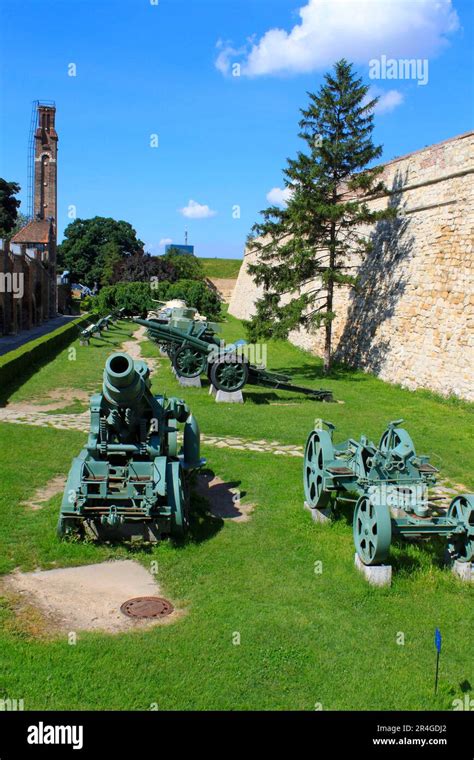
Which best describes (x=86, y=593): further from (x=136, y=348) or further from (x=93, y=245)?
(x=93, y=245)

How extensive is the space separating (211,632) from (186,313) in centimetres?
1653

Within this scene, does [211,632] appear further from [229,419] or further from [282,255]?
[282,255]

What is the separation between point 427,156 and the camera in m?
17.4

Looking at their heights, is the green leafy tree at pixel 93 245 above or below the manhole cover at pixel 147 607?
above

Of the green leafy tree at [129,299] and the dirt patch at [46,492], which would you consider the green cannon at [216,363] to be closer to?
the dirt patch at [46,492]

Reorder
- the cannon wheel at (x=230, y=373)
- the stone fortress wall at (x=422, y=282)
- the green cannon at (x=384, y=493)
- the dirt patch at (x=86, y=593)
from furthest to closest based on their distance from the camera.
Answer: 1. the stone fortress wall at (x=422, y=282)
2. the cannon wheel at (x=230, y=373)
3. the green cannon at (x=384, y=493)
4. the dirt patch at (x=86, y=593)

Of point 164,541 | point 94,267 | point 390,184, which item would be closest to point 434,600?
point 164,541

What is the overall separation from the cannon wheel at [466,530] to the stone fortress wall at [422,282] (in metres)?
8.76

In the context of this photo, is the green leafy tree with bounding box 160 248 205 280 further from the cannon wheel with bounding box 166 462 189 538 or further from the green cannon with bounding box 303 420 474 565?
the cannon wheel with bounding box 166 462 189 538

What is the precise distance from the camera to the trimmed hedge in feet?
52.9

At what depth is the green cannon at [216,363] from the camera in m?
15.0

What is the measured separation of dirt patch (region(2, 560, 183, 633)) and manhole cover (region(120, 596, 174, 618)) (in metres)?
0.06

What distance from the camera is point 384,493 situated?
6.37 metres

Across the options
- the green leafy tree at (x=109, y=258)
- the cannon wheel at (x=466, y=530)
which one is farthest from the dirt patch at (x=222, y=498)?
the green leafy tree at (x=109, y=258)
